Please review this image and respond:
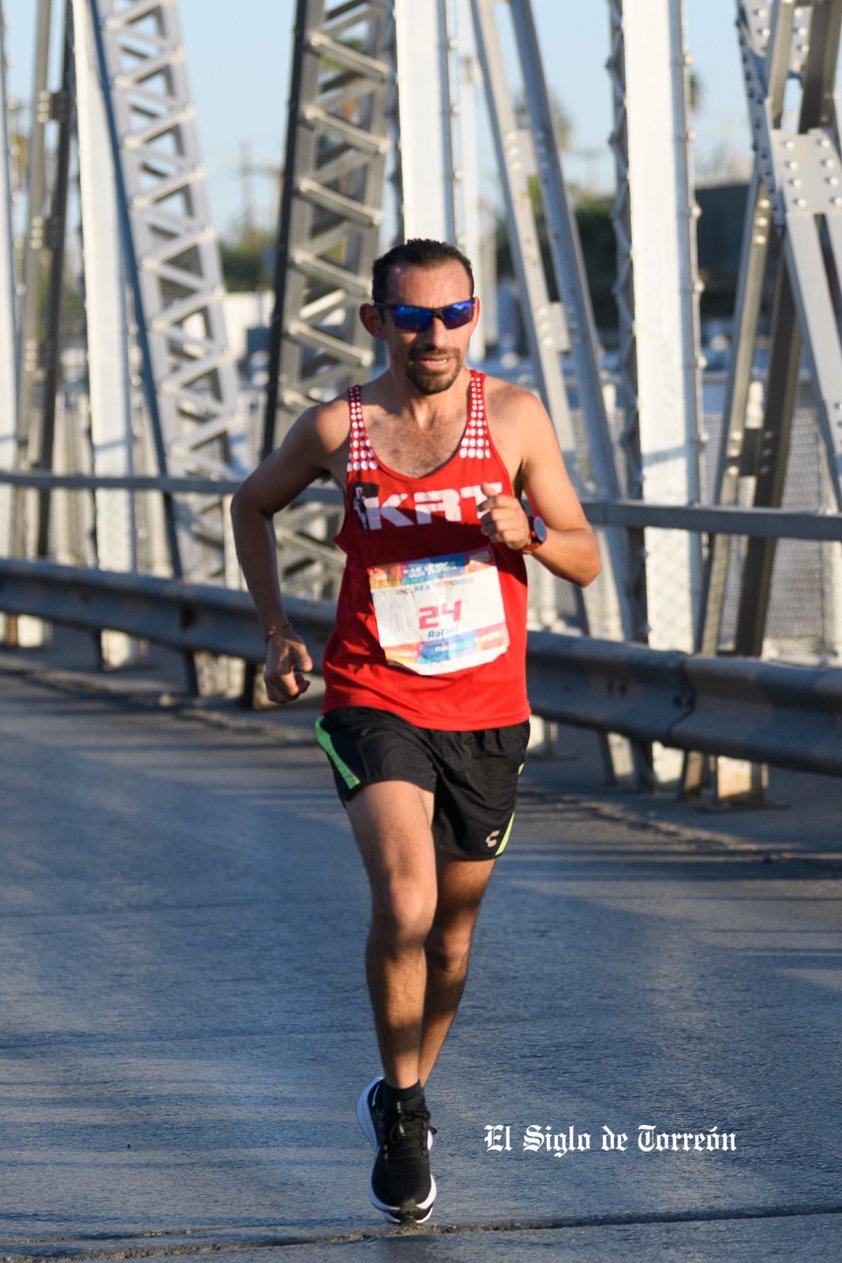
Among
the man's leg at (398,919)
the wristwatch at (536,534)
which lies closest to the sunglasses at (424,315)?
the wristwatch at (536,534)

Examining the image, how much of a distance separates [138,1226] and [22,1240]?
0.22m

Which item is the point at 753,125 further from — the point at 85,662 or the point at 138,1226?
the point at 85,662

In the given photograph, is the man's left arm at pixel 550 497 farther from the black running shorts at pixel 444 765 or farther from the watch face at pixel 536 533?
the black running shorts at pixel 444 765

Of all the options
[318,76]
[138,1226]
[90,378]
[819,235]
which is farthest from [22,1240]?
[90,378]

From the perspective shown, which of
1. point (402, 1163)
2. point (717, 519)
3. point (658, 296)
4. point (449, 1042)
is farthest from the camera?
point (658, 296)

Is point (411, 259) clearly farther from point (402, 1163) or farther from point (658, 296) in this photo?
point (658, 296)

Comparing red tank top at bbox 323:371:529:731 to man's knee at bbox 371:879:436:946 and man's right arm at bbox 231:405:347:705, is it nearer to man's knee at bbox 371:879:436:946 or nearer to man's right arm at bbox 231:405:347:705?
man's right arm at bbox 231:405:347:705

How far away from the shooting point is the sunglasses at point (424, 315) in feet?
16.0

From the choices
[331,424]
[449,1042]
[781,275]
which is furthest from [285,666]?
[781,275]

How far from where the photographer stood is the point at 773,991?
21.1ft

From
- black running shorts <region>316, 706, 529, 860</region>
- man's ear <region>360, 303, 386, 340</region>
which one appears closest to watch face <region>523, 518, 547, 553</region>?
black running shorts <region>316, 706, 529, 860</region>

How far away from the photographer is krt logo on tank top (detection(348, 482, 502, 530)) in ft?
16.1

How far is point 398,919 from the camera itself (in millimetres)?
4707

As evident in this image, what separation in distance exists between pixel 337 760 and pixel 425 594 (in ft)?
1.25
